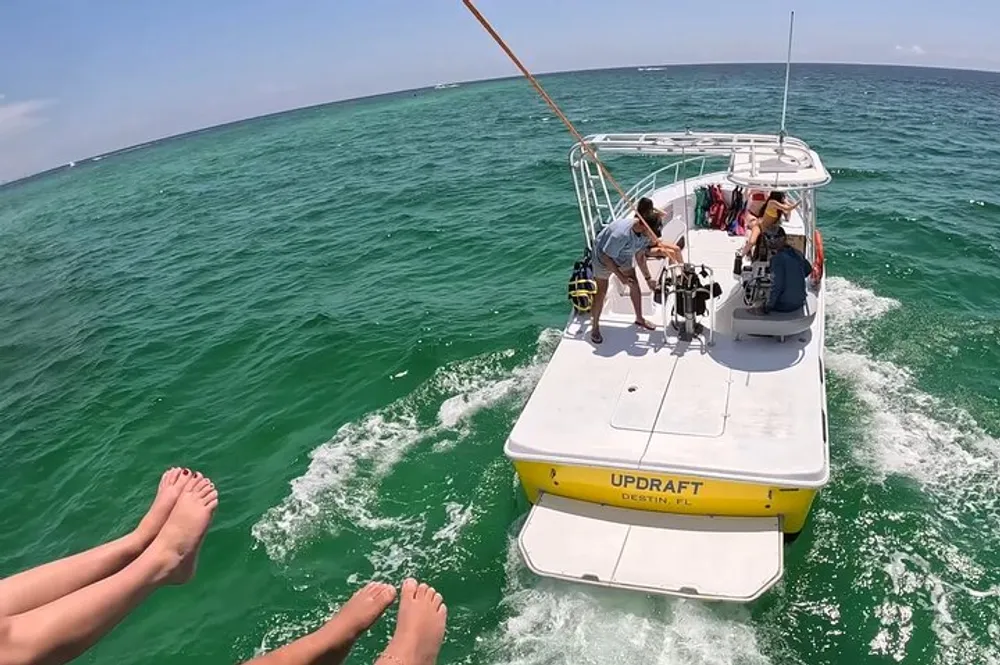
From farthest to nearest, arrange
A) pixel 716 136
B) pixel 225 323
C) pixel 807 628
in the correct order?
pixel 225 323 → pixel 716 136 → pixel 807 628

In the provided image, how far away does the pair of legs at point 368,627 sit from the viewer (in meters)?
3.17

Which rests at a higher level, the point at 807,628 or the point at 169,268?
the point at 169,268

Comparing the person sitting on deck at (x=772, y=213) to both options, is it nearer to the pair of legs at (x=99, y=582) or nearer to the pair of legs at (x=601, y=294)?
the pair of legs at (x=601, y=294)

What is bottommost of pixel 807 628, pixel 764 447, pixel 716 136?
pixel 807 628

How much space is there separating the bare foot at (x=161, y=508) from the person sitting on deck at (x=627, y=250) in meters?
4.63

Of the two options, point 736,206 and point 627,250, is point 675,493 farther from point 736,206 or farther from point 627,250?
point 736,206

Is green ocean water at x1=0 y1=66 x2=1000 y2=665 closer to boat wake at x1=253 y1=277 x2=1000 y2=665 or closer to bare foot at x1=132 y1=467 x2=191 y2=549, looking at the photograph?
boat wake at x1=253 y1=277 x2=1000 y2=665

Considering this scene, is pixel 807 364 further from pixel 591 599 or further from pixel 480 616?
pixel 480 616

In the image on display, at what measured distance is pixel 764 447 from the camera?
552cm

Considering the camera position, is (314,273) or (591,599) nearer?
(591,599)

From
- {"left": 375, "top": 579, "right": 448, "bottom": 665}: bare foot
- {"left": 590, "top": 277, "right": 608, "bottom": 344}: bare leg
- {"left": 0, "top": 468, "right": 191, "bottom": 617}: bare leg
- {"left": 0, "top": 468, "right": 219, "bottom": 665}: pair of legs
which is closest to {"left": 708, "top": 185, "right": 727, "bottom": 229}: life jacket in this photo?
{"left": 590, "top": 277, "right": 608, "bottom": 344}: bare leg

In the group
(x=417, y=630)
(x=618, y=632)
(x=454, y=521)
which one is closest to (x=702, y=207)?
(x=454, y=521)

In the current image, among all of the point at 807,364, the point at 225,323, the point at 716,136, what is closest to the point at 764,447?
the point at 807,364

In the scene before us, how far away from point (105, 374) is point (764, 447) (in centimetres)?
1200
